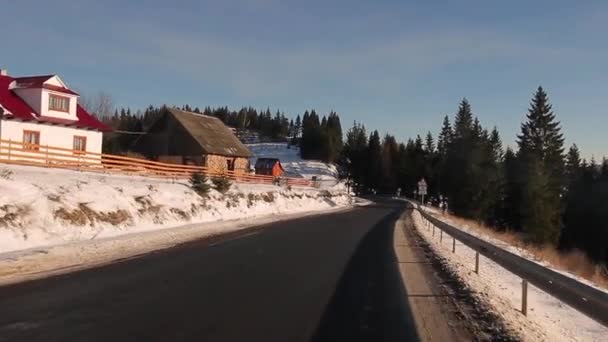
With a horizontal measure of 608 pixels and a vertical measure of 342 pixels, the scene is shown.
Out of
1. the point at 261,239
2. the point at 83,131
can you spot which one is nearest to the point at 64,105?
the point at 83,131

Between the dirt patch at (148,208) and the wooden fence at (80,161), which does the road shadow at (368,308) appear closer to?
the dirt patch at (148,208)

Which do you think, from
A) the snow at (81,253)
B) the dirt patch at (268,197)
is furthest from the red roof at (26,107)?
the snow at (81,253)

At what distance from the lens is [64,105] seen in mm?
41531

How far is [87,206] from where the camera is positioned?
22234 mm

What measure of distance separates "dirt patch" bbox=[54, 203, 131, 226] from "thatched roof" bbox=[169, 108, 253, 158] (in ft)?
120

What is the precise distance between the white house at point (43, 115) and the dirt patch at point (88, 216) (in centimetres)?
1728

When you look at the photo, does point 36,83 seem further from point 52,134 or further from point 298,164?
point 298,164

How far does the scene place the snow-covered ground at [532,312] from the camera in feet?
28.3

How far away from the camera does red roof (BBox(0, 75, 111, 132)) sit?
123ft

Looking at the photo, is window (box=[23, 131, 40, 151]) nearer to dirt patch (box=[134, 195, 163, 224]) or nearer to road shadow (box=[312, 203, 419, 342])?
dirt patch (box=[134, 195, 163, 224])

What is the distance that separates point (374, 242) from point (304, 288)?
12.0m

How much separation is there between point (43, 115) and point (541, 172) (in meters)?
52.3

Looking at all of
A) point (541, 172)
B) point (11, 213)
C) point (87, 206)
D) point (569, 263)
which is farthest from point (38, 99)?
point (541, 172)

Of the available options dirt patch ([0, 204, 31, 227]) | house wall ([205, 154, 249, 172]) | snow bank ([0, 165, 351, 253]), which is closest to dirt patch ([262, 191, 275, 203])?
house wall ([205, 154, 249, 172])
